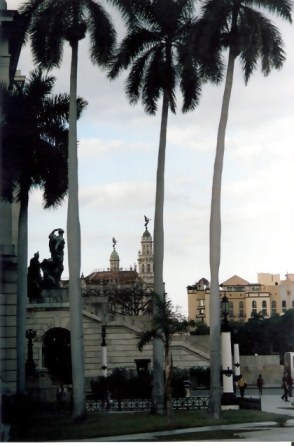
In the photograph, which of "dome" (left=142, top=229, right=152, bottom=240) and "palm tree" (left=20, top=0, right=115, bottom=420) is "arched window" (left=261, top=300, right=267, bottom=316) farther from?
"palm tree" (left=20, top=0, right=115, bottom=420)

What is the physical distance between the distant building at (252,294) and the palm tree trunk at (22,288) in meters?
4.28

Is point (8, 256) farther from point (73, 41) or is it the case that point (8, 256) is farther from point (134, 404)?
point (134, 404)

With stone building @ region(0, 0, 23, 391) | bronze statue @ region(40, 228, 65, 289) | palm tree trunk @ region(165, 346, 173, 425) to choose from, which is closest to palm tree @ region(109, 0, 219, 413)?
palm tree trunk @ region(165, 346, 173, 425)

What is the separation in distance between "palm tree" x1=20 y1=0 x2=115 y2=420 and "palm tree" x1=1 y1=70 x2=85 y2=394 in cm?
66

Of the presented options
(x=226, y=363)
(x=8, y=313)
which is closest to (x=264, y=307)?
(x=226, y=363)

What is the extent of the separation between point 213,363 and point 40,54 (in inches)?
354

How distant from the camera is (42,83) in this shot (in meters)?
25.3

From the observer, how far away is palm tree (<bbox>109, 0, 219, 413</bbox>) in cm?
2461

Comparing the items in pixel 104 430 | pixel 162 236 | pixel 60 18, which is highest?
pixel 60 18

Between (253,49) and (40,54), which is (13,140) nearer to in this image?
(40,54)

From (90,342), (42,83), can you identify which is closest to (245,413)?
(42,83)

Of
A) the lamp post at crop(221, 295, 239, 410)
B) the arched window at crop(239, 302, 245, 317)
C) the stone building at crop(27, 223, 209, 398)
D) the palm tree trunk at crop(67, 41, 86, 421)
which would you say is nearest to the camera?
the palm tree trunk at crop(67, 41, 86, 421)

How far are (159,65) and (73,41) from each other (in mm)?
2814

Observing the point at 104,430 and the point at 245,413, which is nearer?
the point at 104,430
